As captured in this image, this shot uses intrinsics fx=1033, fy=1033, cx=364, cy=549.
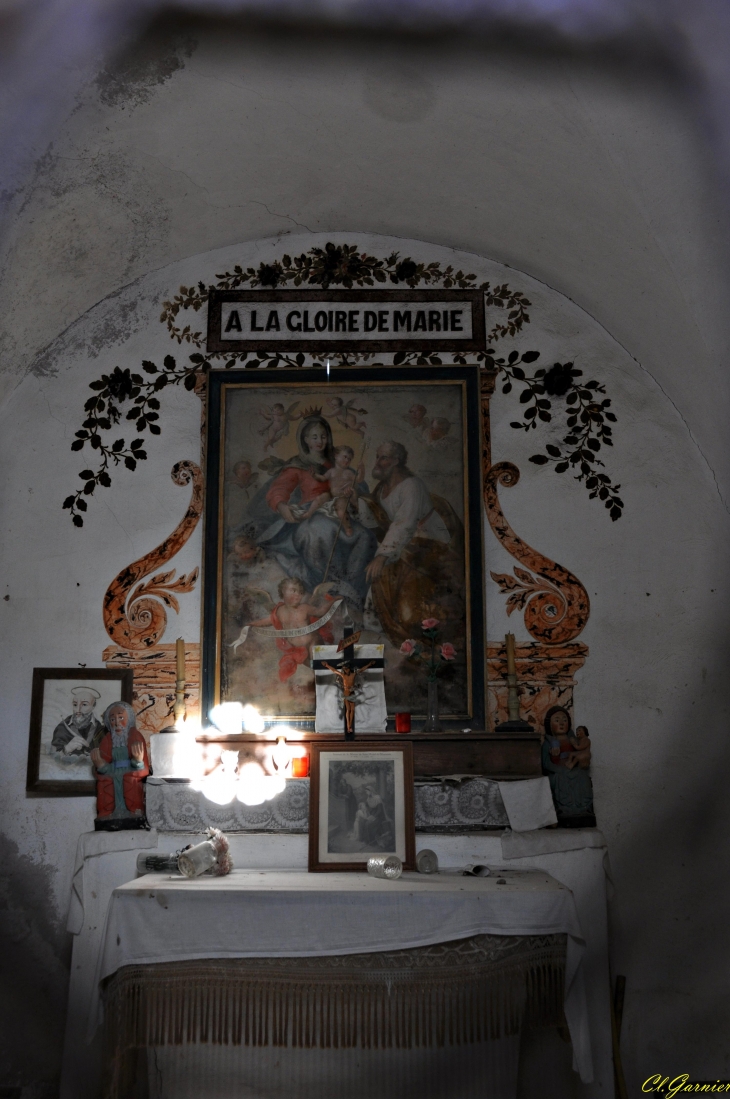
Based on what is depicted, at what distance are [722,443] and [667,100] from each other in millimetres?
1680

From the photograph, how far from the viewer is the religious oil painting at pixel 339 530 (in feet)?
17.0

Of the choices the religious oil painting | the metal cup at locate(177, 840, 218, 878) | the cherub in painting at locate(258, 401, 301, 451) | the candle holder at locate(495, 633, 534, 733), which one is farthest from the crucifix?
the cherub in painting at locate(258, 401, 301, 451)

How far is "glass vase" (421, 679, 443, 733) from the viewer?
495 centimetres

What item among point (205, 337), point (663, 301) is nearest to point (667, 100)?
point (663, 301)

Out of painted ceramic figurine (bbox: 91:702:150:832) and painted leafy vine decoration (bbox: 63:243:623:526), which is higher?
painted leafy vine decoration (bbox: 63:243:623:526)

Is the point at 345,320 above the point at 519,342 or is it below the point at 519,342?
above

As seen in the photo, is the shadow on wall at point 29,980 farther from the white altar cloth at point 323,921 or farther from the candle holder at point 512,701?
the candle holder at point 512,701

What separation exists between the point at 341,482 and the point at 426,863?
2000mm

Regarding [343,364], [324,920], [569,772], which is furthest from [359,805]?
[343,364]

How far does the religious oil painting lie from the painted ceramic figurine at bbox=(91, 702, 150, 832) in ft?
1.47

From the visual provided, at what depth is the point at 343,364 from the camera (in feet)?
18.2

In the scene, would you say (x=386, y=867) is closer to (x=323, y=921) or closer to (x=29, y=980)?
(x=323, y=921)

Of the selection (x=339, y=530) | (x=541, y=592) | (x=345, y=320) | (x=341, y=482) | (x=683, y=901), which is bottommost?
(x=683, y=901)

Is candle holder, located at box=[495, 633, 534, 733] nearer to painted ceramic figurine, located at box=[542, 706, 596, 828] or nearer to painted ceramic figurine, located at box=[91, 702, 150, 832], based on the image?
→ painted ceramic figurine, located at box=[542, 706, 596, 828]
